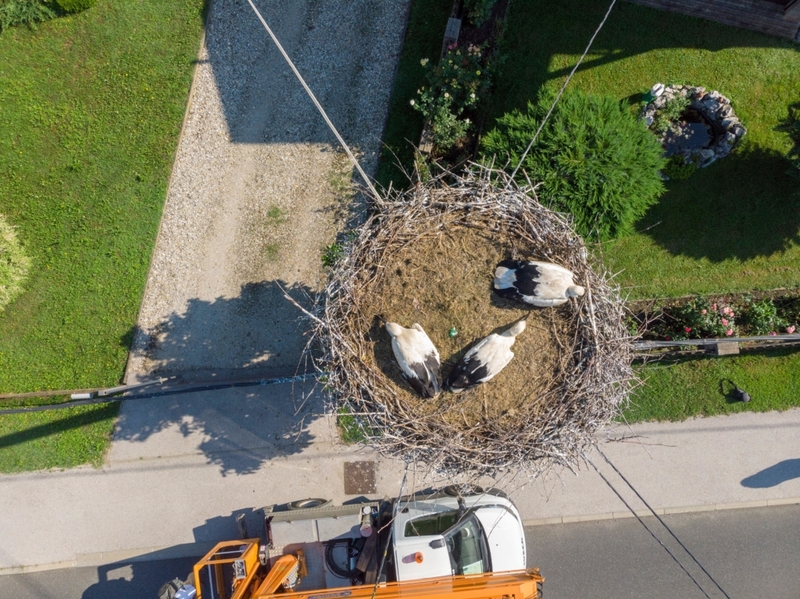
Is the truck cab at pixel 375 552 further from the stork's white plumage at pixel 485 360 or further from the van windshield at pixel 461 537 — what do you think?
the stork's white plumage at pixel 485 360

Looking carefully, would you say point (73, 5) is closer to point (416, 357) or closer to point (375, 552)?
point (416, 357)

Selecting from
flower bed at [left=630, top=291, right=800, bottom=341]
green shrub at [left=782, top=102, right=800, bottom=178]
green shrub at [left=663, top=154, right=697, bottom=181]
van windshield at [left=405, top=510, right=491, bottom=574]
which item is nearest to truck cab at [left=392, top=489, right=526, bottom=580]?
van windshield at [left=405, top=510, right=491, bottom=574]

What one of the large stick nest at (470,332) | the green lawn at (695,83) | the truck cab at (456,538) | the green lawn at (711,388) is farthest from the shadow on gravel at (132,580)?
the green lawn at (695,83)

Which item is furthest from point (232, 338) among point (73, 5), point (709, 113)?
point (709, 113)

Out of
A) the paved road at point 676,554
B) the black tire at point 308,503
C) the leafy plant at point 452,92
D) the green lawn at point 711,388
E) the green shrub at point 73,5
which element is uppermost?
the green shrub at point 73,5

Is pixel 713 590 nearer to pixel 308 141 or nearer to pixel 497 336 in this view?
pixel 497 336

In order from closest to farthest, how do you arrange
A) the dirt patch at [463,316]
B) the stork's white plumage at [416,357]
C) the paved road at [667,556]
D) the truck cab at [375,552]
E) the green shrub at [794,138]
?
the stork's white plumage at [416,357]
the dirt patch at [463,316]
the truck cab at [375,552]
the green shrub at [794,138]
the paved road at [667,556]

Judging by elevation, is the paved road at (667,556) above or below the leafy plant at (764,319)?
below
